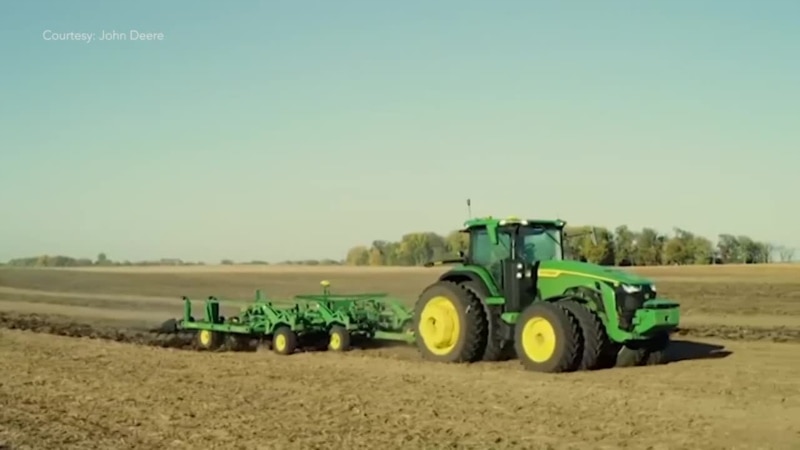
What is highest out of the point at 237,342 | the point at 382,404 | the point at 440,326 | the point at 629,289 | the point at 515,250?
the point at 515,250

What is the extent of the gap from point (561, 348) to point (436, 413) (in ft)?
12.2

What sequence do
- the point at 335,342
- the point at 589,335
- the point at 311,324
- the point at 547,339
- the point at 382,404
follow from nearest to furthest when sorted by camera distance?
the point at 382,404 → the point at 589,335 → the point at 547,339 → the point at 335,342 → the point at 311,324

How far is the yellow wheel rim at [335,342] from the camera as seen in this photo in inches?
647

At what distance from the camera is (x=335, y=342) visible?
16.5 meters

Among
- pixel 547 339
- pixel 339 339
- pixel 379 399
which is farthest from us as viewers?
pixel 339 339

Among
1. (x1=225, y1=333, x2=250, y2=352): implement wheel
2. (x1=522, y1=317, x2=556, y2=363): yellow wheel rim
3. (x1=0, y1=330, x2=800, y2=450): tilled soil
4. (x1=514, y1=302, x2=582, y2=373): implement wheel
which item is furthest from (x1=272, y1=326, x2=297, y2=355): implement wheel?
(x1=522, y1=317, x2=556, y2=363): yellow wheel rim

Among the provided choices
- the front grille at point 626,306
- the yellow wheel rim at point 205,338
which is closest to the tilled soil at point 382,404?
the front grille at point 626,306

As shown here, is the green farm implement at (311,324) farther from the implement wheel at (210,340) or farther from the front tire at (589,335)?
the front tire at (589,335)

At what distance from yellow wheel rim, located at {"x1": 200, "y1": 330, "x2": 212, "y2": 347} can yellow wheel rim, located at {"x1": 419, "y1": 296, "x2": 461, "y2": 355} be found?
15.6 ft

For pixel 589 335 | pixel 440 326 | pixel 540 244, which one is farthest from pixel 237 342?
pixel 589 335

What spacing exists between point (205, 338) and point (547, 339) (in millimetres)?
7341

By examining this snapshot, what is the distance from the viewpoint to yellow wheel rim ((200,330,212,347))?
1812 centimetres

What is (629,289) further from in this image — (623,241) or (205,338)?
(623,241)

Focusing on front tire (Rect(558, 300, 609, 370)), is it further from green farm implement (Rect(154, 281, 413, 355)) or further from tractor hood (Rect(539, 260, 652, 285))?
green farm implement (Rect(154, 281, 413, 355))
